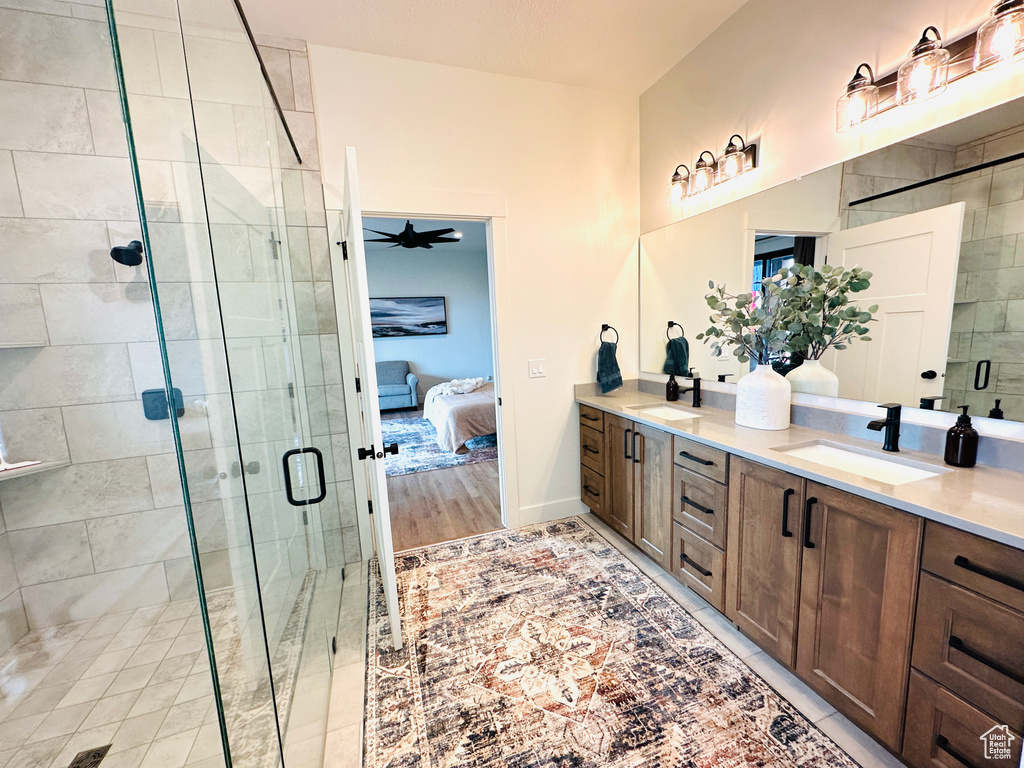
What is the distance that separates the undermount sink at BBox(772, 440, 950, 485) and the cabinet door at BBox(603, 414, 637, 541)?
82cm

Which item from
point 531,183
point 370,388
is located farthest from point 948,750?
point 531,183

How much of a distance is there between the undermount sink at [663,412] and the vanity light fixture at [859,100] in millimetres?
1456

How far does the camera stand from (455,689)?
5.18ft

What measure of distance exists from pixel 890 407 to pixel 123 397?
10.8 ft

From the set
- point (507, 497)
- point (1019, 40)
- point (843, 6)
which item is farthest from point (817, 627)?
point (843, 6)

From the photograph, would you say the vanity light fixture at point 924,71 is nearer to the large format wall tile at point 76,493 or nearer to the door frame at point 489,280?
the door frame at point 489,280

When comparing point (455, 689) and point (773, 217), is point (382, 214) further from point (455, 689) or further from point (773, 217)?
point (455, 689)

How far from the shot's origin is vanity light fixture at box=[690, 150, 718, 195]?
2.33 meters

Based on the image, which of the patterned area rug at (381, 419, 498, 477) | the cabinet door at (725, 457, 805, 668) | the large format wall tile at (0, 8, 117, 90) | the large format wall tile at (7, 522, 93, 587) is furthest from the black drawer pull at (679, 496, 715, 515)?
the large format wall tile at (0, 8, 117, 90)

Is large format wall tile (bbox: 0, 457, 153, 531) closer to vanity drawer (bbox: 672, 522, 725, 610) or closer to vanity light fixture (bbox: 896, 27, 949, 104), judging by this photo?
vanity drawer (bbox: 672, 522, 725, 610)

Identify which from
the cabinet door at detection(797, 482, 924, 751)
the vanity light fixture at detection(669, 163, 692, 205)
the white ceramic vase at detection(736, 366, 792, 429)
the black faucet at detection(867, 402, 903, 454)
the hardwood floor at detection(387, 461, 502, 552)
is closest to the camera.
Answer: the cabinet door at detection(797, 482, 924, 751)

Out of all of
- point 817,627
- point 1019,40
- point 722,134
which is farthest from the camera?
point 722,134

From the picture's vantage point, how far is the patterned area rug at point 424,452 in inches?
163

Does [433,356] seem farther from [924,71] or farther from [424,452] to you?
[924,71]
